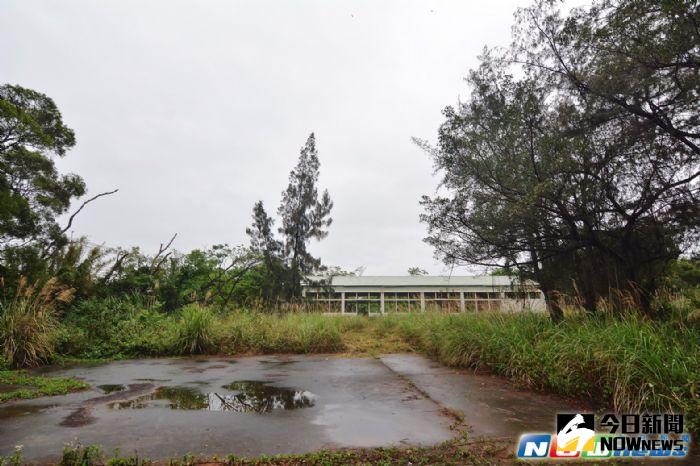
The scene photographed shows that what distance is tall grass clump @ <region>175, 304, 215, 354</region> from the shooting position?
23.4 ft

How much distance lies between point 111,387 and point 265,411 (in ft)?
7.59

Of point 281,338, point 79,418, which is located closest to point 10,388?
point 79,418

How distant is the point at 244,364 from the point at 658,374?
5.36m

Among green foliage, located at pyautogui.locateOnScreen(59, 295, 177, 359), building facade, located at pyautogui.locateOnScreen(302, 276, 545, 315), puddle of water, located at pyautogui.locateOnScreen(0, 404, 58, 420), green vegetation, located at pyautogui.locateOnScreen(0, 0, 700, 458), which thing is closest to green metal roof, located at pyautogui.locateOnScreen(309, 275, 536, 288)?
building facade, located at pyautogui.locateOnScreen(302, 276, 545, 315)

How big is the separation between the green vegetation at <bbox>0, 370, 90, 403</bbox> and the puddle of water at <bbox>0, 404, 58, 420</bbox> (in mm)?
397

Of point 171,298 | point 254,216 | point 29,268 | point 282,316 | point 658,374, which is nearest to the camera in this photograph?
point 658,374

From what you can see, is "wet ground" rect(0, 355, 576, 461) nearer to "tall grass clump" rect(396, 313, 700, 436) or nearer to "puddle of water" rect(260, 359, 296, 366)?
"tall grass clump" rect(396, 313, 700, 436)

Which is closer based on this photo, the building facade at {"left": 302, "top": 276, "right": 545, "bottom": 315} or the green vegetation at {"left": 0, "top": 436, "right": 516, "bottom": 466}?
the green vegetation at {"left": 0, "top": 436, "right": 516, "bottom": 466}

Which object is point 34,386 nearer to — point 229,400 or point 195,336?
point 229,400

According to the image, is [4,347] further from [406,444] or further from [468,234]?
[468,234]

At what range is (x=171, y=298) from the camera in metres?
10.8

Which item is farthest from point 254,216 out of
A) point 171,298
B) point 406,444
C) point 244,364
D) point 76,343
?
point 406,444

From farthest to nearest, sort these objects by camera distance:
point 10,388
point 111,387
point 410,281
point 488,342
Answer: point 410,281 → point 488,342 → point 111,387 → point 10,388

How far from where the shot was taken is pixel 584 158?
565cm
